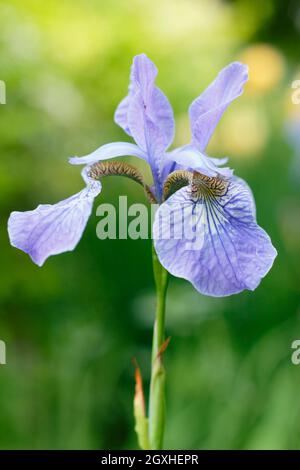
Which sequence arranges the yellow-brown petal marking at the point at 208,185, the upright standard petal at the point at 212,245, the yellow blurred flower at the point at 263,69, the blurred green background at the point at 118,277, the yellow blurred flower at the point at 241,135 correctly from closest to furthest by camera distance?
the upright standard petal at the point at 212,245 < the yellow-brown petal marking at the point at 208,185 < the blurred green background at the point at 118,277 < the yellow blurred flower at the point at 241,135 < the yellow blurred flower at the point at 263,69

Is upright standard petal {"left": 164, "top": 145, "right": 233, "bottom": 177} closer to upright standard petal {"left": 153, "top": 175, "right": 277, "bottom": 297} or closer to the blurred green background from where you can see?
upright standard petal {"left": 153, "top": 175, "right": 277, "bottom": 297}

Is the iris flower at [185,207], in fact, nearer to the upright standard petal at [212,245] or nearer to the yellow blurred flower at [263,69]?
the upright standard petal at [212,245]

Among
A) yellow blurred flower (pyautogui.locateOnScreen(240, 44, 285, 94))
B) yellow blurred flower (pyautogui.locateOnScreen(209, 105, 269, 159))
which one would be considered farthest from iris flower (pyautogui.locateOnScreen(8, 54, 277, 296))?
yellow blurred flower (pyautogui.locateOnScreen(240, 44, 285, 94))

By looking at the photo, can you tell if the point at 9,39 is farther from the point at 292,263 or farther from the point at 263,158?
the point at 292,263

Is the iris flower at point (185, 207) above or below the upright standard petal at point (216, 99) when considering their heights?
below

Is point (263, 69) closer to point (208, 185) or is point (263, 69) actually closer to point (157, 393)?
point (208, 185)

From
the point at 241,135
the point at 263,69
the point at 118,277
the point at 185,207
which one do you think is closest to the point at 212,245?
the point at 185,207

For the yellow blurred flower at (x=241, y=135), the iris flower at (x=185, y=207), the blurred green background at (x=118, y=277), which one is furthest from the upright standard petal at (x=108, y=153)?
the yellow blurred flower at (x=241, y=135)
